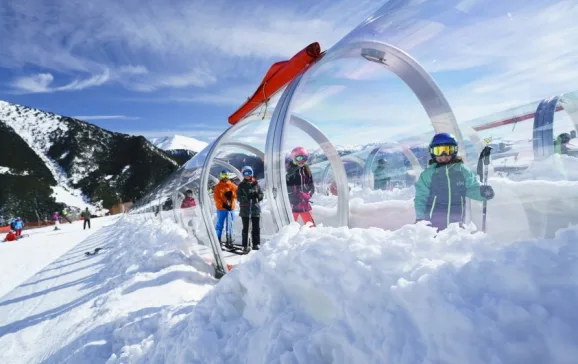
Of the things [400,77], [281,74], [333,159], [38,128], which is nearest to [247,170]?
[281,74]

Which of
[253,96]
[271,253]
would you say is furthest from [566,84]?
[253,96]

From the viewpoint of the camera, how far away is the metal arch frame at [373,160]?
185cm

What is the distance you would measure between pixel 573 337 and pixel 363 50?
2138 mm

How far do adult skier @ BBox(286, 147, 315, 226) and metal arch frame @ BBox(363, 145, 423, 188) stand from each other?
67 centimetres

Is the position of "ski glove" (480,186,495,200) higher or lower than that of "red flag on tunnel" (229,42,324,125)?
lower

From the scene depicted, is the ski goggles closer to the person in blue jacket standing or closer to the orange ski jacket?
the person in blue jacket standing

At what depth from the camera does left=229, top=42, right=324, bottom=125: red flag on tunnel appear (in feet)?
11.0

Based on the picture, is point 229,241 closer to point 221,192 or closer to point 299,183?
point 221,192

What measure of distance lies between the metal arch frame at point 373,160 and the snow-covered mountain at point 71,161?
10925 cm

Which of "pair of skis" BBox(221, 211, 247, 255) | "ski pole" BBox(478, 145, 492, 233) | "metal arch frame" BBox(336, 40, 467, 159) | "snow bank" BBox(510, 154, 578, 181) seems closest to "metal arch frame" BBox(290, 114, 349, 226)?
"metal arch frame" BBox(336, 40, 467, 159)

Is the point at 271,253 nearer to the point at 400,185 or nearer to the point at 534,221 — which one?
the point at 400,185

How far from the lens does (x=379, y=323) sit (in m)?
1.38

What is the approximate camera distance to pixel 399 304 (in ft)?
4.58

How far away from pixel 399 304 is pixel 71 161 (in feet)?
565
